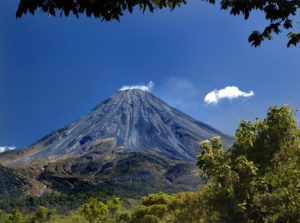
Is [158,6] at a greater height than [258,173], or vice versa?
[158,6]

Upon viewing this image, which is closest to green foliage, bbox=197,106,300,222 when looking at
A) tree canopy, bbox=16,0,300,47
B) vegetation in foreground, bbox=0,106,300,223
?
vegetation in foreground, bbox=0,106,300,223

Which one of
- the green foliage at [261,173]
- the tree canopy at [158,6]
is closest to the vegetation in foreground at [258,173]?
the green foliage at [261,173]

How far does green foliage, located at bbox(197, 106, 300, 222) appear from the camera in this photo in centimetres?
823

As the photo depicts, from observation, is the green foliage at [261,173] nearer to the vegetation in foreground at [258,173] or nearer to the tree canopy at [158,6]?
the vegetation in foreground at [258,173]

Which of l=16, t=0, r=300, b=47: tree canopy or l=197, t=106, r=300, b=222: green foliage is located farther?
l=197, t=106, r=300, b=222: green foliage

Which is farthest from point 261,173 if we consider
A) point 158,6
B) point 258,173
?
point 158,6

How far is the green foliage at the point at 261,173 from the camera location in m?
8.23

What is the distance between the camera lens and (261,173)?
9.14m

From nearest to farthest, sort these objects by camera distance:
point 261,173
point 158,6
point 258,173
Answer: point 158,6 → point 258,173 → point 261,173

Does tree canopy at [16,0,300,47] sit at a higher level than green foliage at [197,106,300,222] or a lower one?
higher

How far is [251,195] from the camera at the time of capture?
336 inches

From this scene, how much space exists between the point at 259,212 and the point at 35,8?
28.8 ft

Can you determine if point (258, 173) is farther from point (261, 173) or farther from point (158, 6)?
point (158, 6)

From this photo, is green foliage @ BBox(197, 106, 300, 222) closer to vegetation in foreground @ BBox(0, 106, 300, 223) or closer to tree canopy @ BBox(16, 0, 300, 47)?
vegetation in foreground @ BBox(0, 106, 300, 223)
